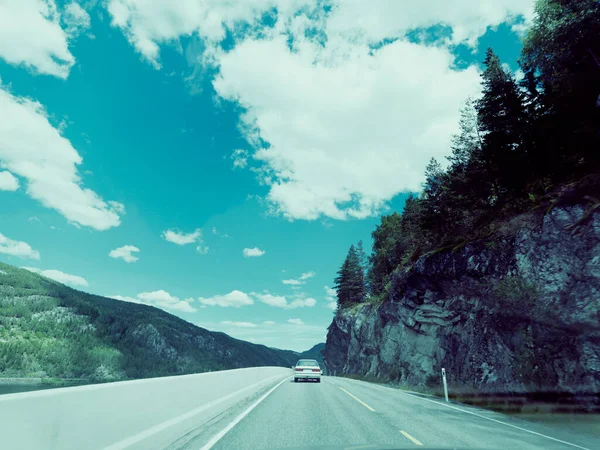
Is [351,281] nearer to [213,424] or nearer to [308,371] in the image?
[308,371]

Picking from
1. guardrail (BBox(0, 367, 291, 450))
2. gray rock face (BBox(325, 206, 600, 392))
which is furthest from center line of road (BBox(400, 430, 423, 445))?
gray rock face (BBox(325, 206, 600, 392))

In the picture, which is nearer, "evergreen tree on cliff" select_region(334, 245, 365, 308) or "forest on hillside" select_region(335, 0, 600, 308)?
"forest on hillside" select_region(335, 0, 600, 308)

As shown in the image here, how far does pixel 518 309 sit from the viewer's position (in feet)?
48.9

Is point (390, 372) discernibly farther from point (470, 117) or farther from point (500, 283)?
point (470, 117)

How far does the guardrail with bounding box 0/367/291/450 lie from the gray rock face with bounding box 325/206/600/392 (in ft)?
40.3

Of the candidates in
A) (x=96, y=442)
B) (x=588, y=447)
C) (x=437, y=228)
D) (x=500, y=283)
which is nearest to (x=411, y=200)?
(x=437, y=228)

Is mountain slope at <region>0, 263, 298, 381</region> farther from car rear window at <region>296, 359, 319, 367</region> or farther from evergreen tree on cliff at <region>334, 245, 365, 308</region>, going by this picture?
car rear window at <region>296, 359, 319, 367</region>

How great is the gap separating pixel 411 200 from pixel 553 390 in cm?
4278

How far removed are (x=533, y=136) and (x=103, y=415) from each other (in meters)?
23.6

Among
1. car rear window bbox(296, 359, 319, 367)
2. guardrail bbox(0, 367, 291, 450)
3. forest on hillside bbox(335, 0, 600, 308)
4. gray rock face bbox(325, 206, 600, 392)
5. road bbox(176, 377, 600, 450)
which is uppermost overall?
forest on hillside bbox(335, 0, 600, 308)

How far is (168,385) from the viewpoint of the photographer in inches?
279

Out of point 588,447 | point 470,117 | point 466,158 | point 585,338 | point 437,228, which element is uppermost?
point 470,117

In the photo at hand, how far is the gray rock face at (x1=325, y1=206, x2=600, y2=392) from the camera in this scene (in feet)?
40.1

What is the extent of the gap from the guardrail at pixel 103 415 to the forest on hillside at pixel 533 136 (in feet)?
51.0
